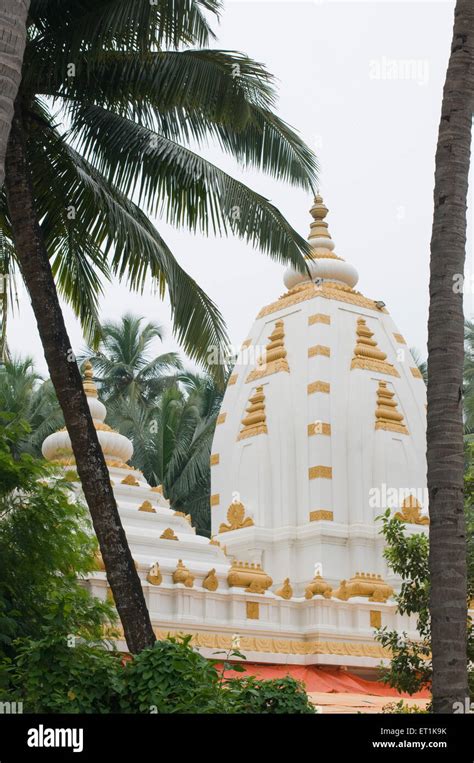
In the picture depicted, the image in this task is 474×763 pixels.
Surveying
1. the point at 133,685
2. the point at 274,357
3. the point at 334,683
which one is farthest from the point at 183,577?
the point at 133,685

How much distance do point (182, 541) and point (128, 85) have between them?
34.1ft

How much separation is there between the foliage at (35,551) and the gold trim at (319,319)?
12849mm

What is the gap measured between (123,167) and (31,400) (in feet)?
85.2

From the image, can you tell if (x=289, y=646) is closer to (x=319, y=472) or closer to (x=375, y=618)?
(x=375, y=618)

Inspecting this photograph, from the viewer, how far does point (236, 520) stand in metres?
23.1

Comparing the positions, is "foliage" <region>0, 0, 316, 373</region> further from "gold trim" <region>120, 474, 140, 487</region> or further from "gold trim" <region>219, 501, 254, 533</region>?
"gold trim" <region>219, 501, 254, 533</region>

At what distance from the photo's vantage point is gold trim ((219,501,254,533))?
2295cm

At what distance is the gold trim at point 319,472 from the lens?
23.0m

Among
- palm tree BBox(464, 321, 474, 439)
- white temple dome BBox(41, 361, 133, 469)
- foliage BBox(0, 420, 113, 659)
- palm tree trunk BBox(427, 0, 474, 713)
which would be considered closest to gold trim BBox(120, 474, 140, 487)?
white temple dome BBox(41, 361, 133, 469)

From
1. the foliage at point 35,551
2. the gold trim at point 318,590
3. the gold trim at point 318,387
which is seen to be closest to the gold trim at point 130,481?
the gold trim at point 318,590

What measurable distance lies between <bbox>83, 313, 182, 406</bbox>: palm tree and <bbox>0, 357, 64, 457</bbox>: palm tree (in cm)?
259

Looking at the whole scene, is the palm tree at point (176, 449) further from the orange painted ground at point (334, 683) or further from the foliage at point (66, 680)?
the foliage at point (66, 680)

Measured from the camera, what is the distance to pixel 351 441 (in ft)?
78.1
